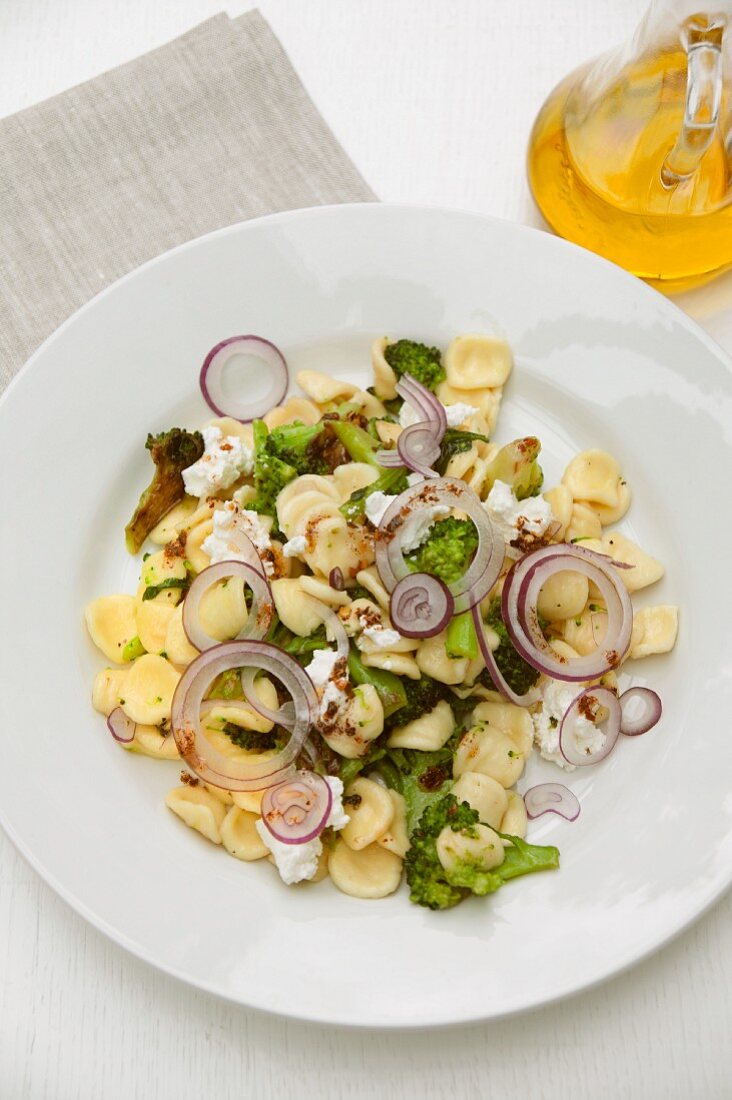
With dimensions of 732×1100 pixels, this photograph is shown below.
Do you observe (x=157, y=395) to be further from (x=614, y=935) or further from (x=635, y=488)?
(x=614, y=935)

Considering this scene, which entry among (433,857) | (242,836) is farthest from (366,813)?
(242,836)

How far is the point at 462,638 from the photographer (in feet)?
7.43

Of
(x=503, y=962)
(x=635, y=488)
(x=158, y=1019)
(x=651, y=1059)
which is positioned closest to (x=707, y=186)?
(x=635, y=488)

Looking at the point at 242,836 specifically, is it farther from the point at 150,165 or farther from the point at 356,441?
the point at 150,165

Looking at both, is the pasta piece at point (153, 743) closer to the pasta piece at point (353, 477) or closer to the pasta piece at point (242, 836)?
the pasta piece at point (242, 836)

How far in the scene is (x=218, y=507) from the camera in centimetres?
248

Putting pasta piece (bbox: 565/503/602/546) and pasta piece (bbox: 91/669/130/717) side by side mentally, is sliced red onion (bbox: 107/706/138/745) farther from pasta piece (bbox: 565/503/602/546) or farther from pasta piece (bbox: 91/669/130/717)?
pasta piece (bbox: 565/503/602/546)

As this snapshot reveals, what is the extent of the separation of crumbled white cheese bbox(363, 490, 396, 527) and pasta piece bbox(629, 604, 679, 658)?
717mm

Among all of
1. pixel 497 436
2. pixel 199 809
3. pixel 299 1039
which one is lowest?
pixel 299 1039

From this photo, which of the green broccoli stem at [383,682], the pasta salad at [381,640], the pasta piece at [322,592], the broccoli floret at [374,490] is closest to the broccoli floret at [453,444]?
the pasta salad at [381,640]

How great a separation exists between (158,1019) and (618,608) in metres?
1.53

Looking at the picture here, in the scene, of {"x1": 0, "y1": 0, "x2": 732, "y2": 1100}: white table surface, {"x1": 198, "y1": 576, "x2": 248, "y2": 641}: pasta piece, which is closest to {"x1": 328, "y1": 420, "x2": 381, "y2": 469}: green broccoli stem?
{"x1": 198, "y1": 576, "x2": 248, "y2": 641}: pasta piece

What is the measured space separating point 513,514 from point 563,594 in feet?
0.78

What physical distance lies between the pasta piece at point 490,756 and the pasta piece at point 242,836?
51 centimetres
